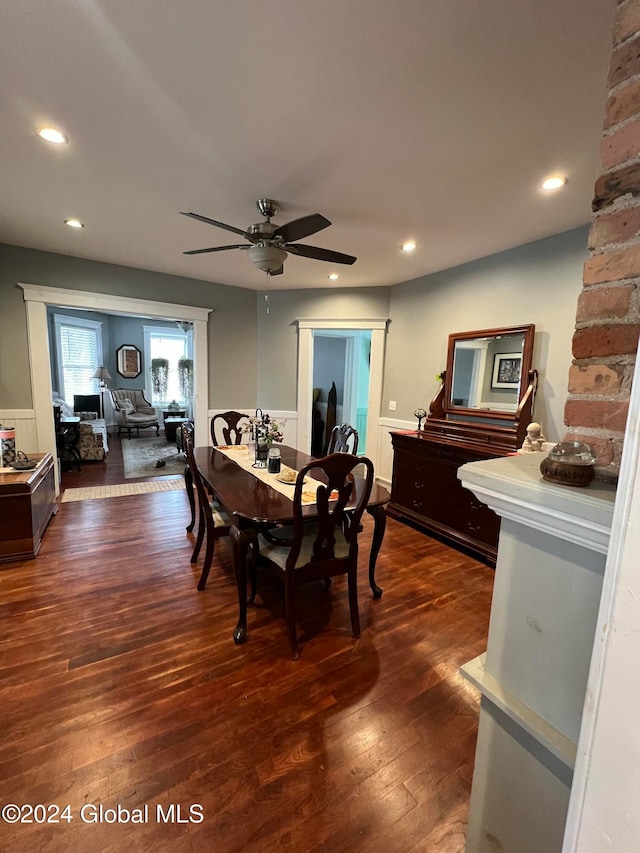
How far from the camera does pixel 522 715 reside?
831 millimetres

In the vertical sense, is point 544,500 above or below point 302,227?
below

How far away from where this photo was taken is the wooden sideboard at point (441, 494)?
2.94m

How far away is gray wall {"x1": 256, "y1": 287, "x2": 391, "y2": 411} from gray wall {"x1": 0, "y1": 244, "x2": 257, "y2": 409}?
174 millimetres

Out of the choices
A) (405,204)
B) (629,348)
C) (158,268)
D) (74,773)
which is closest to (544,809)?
(629,348)

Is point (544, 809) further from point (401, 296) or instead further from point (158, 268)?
point (158, 268)

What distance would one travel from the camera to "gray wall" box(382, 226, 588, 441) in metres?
2.83

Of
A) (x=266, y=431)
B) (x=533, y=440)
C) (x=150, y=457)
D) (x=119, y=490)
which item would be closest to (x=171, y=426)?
(x=150, y=457)

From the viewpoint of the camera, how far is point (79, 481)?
4.81 m

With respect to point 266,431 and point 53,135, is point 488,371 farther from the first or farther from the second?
point 53,135

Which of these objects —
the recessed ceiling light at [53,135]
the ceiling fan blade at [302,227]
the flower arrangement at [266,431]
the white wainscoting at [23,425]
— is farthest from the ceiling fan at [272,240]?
the white wainscoting at [23,425]

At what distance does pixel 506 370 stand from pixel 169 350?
8051mm

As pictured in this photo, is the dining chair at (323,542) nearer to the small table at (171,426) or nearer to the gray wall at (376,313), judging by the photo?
the gray wall at (376,313)

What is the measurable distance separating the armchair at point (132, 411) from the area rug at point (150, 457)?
314 mm

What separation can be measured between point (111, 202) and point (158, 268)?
171 cm
